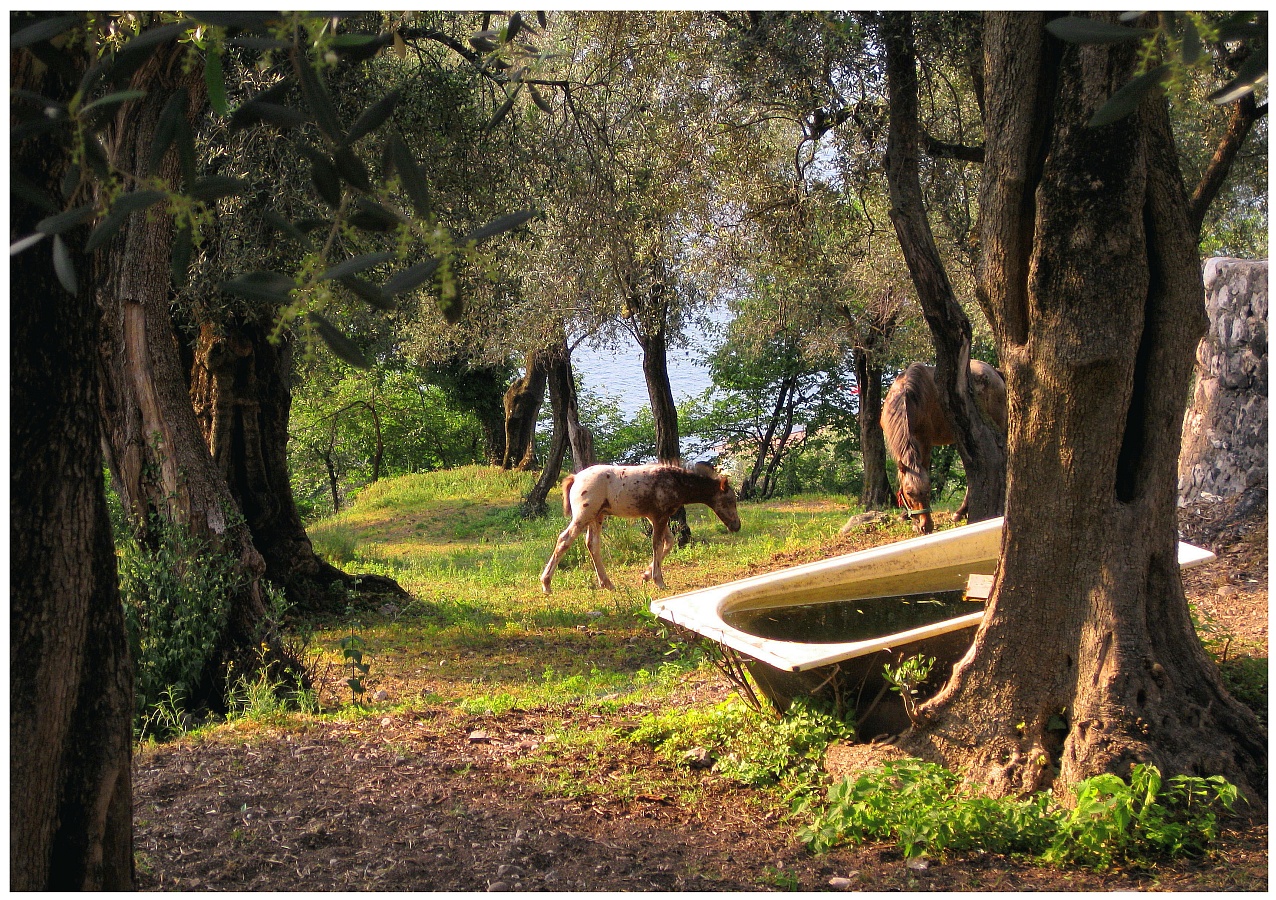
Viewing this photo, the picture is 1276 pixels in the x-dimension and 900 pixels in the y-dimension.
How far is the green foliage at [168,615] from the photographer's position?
5.35m

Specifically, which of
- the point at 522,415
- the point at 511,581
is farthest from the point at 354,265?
the point at 522,415

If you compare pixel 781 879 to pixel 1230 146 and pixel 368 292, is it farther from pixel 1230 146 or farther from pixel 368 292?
pixel 1230 146

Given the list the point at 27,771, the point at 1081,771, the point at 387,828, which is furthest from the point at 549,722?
the point at 27,771

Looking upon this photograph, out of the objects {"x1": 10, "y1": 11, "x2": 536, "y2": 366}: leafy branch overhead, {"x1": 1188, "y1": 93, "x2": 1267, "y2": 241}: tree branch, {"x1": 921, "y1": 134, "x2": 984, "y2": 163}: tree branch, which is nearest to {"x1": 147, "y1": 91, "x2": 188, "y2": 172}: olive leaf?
{"x1": 10, "y1": 11, "x2": 536, "y2": 366}: leafy branch overhead

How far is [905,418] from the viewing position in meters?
10.1

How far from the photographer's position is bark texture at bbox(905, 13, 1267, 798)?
3611 millimetres

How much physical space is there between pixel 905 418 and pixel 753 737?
20.6ft

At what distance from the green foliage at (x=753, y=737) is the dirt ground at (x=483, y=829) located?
9cm

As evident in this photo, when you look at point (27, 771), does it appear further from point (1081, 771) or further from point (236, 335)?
point (236, 335)

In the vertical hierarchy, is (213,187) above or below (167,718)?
above

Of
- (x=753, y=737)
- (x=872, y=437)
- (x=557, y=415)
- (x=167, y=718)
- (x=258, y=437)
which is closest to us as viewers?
(x=753, y=737)

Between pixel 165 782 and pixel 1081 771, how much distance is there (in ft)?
10.9

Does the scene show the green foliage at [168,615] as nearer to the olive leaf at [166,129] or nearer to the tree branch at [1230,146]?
the olive leaf at [166,129]

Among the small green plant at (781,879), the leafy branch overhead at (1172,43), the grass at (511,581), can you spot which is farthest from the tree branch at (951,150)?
the leafy branch overhead at (1172,43)
